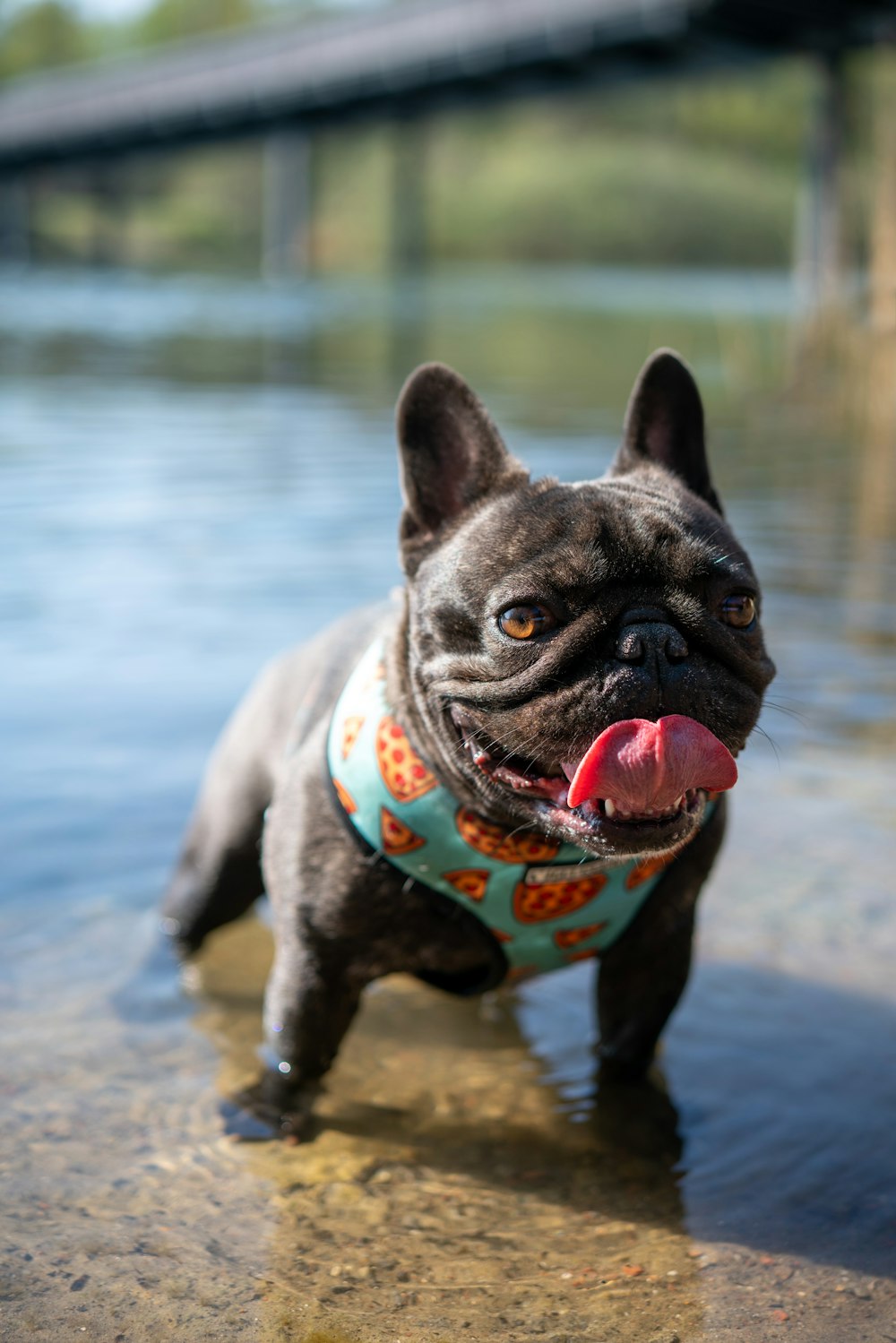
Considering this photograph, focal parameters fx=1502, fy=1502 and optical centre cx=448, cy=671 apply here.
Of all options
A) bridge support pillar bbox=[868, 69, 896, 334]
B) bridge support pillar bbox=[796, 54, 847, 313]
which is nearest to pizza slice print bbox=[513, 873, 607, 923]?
bridge support pillar bbox=[868, 69, 896, 334]

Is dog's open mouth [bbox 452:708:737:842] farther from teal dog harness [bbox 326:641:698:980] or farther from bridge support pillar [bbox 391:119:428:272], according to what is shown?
bridge support pillar [bbox 391:119:428:272]

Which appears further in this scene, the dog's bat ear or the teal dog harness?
the dog's bat ear

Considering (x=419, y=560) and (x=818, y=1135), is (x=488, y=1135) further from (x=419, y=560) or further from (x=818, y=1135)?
(x=419, y=560)

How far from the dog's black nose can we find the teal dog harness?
2.05ft

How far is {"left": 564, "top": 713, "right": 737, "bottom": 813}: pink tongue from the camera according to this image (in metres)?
2.72

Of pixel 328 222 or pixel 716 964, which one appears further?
pixel 328 222

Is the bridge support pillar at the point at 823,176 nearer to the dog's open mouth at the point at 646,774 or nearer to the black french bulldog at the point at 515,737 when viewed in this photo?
the black french bulldog at the point at 515,737

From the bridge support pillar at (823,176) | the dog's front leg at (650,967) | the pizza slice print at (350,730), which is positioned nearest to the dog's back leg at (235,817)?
the pizza slice print at (350,730)

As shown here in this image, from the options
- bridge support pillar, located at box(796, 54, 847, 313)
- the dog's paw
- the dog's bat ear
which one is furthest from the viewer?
bridge support pillar, located at box(796, 54, 847, 313)

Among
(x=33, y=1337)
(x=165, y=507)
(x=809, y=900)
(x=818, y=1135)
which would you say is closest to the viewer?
(x=33, y=1337)

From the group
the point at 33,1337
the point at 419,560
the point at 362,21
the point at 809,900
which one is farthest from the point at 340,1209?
the point at 362,21

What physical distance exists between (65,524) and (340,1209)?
7053mm

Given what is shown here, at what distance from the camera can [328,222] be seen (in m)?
87.6

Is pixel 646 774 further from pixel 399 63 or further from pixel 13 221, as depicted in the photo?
pixel 13 221
